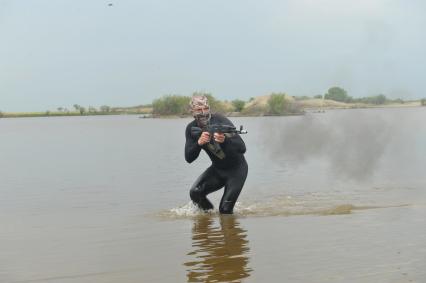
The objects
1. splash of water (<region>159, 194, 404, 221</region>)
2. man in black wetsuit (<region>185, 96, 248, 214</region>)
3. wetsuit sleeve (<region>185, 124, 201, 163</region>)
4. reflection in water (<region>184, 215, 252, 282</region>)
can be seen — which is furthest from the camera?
splash of water (<region>159, 194, 404, 221</region>)

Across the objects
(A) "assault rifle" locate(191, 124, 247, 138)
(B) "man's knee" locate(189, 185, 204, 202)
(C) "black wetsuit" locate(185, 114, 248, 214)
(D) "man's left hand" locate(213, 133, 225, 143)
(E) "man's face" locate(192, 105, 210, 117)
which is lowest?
(B) "man's knee" locate(189, 185, 204, 202)

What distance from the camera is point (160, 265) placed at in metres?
9.22

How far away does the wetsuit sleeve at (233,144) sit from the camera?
12453 millimetres

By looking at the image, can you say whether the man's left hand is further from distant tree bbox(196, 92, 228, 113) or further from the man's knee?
distant tree bbox(196, 92, 228, 113)

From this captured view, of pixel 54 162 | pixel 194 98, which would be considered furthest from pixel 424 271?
pixel 54 162

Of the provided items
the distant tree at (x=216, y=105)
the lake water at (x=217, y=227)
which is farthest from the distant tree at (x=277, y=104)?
the lake water at (x=217, y=227)

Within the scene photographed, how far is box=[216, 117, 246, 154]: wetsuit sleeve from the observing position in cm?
1245

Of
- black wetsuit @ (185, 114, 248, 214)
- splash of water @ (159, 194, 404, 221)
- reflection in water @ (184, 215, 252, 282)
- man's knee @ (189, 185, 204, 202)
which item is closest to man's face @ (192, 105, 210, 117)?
black wetsuit @ (185, 114, 248, 214)

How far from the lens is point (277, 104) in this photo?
116938 mm

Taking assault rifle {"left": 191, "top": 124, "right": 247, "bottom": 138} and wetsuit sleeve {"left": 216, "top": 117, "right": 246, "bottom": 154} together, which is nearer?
assault rifle {"left": 191, "top": 124, "right": 247, "bottom": 138}

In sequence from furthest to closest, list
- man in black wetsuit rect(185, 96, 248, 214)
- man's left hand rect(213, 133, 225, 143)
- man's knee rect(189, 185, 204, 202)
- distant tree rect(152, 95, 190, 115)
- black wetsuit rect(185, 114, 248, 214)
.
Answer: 1. distant tree rect(152, 95, 190, 115)
2. man's knee rect(189, 185, 204, 202)
3. black wetsuit rect(185, 114, 248, 214)
4. man in black wetsuit rect(185, 96, 248, 214)
5. man's left hand rect(213, 133, 225, 143)

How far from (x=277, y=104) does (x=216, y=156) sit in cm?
10501

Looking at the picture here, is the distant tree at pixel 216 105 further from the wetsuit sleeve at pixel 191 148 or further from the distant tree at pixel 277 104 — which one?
the wetsuit sleeve at pixel 191 148

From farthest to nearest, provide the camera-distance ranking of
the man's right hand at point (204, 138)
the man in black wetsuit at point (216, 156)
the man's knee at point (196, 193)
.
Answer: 1. the man's knee at point (196, 193)
2. the man in black wetsuit at point (216, 156)
3. the man's right hand at point (204, 138)
